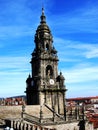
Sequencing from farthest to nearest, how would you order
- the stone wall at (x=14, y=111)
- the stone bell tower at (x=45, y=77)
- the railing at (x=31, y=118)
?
the stone bell tower at (x=45, y=77) < the railing at (x=31, y=118) < the stone wall at (x=14, y=111)

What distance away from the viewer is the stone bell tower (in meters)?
61.6

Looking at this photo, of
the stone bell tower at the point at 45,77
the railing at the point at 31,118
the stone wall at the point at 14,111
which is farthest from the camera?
the stone bell tower at the point at 45,77

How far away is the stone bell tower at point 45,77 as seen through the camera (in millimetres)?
61594

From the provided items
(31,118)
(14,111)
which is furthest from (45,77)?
(31,118)

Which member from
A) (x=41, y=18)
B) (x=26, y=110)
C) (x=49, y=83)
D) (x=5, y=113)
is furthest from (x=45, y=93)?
(x=41, y=18)

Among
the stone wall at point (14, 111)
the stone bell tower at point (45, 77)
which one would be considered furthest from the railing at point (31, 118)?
the stone bell tower at point (45, 77)

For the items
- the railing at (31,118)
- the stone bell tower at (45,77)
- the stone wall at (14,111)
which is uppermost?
the stone bell tower at (45,77)

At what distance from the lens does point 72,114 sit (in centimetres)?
6294

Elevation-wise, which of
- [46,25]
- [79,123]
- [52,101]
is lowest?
[79,123]

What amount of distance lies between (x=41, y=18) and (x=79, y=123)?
75.8 ft

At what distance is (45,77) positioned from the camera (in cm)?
6234

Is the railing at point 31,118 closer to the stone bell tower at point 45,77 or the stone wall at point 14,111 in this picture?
the stone wall at point 14,111

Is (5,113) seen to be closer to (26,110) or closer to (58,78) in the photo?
(26,110)

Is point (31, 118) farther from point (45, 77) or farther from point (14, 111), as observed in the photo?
point (45, 77)
